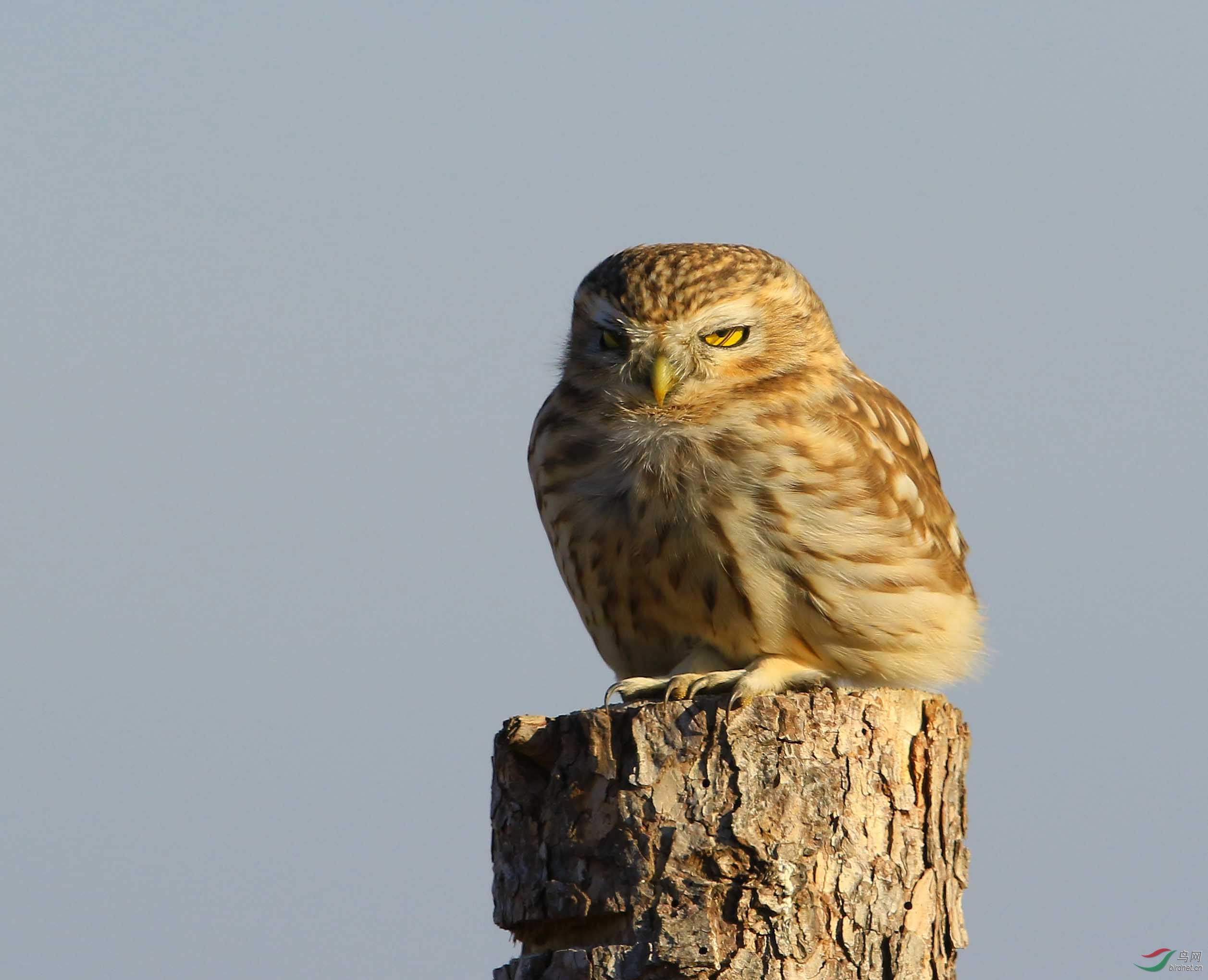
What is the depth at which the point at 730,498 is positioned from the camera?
5297 millimetres

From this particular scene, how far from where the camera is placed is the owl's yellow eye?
18.4 ft

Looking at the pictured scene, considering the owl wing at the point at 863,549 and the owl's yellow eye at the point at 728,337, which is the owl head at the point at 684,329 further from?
the owl wing at the point at 863,549

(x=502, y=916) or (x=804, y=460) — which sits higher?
(x=804, y=460)

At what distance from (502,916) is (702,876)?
2.21 feet

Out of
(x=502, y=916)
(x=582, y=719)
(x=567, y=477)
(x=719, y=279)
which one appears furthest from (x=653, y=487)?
(x=502, y=916)

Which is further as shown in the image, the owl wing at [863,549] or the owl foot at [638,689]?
the owl wing at [863,549]

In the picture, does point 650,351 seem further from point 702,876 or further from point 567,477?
point 702,876

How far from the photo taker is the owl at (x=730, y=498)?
5.29 metres

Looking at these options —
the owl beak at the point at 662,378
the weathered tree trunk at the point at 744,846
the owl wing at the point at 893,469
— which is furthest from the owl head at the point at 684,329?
the weathered tree trunk at the point at 744,846

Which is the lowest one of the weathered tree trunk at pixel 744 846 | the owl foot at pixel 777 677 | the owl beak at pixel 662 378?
the weathered tree trunk at pixel 744 846

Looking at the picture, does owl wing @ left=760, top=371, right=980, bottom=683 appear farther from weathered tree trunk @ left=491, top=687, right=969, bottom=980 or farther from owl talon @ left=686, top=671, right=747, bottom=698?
weathered tree trunk @ left=491, top=687, right=969, bottom=980

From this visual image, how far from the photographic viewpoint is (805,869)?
3.98m

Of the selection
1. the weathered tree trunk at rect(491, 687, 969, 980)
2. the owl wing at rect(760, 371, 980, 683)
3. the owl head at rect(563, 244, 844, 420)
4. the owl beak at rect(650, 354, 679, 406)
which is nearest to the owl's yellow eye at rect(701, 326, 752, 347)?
the owl head at rect(563, 244, 844, 420)

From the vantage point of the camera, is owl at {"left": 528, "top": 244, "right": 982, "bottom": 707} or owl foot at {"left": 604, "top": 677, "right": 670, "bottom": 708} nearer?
owl foot at {"left": 604, "top": 677, "right": 670, "bottom": 708}
